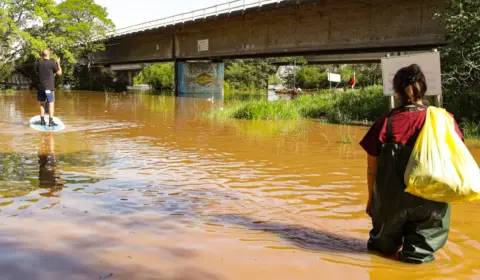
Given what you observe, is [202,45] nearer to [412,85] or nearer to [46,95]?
[46,95]

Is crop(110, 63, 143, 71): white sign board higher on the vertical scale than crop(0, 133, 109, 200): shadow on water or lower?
higher

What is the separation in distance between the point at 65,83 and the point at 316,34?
126 ft

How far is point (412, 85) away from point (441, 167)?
0.67 metres

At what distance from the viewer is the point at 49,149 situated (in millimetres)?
8742

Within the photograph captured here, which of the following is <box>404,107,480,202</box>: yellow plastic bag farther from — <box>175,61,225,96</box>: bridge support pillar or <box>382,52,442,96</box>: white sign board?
<box>175,61,225,96</box>: bridge support pillar

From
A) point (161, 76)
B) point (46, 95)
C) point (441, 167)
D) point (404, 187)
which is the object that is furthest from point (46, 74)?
point (161, 76)

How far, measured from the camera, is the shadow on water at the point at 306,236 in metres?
3.87

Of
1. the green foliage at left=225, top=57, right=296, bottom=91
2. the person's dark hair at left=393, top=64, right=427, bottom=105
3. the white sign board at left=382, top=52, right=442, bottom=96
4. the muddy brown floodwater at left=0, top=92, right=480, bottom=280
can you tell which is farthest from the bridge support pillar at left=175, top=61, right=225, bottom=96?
the person's dark hair at left=393, top=64, right=427, bottom=105

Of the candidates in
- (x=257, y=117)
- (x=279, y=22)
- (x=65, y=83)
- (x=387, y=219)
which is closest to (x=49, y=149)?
(x=387, y=219)

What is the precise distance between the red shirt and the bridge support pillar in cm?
3922

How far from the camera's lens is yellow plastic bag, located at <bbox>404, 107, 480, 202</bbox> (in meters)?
3.13

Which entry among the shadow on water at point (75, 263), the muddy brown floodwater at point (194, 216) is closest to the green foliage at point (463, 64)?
the muddy brown floodwater at point (194, 216)

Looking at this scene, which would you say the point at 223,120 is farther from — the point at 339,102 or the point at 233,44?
the point at 233,44

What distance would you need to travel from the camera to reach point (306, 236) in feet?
13.7
